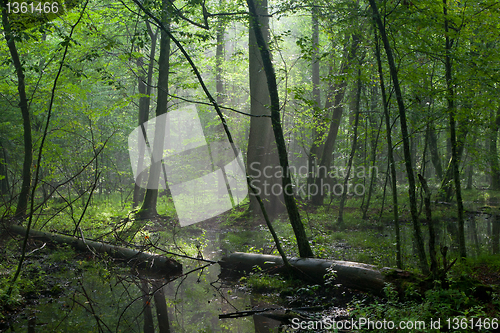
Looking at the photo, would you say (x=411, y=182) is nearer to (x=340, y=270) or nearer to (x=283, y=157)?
(x=340, y=270)

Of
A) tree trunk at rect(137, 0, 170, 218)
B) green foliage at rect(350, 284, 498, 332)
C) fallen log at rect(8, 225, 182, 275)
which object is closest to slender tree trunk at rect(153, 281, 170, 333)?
fallen log at rect(8, 225, 182, 275)

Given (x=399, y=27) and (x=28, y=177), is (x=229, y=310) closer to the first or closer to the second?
(x=399, y=27)

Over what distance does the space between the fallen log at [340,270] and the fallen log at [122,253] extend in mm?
1274

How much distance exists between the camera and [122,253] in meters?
7.54

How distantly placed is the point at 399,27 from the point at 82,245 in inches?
327

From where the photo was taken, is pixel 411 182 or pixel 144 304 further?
pixel 144 304

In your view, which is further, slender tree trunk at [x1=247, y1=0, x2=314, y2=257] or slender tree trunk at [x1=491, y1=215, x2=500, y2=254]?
slender tree trunk at [x1=491, y1=215, x2=500, y2=254]

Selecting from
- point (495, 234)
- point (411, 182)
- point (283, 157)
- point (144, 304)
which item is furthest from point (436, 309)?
point (495, 234)

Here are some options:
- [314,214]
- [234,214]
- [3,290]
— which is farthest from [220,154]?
[3,290]

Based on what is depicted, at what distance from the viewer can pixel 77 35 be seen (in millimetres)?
12594

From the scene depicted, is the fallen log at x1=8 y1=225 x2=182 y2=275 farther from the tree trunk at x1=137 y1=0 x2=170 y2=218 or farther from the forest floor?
the tree trunk at x1=137 y1=0 x2=170 y2=218

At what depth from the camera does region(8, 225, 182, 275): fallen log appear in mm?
7062

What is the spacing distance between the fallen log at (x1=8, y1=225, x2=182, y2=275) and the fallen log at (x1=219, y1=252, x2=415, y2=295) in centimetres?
127

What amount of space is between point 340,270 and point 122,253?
16.0 ft
